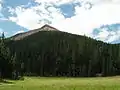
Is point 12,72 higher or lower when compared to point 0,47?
lower

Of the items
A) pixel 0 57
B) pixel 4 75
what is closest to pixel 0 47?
pixel 0 57

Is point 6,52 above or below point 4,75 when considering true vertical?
above

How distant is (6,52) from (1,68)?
699 cm

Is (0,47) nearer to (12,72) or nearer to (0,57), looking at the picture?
(0,57)

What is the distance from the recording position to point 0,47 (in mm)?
133875

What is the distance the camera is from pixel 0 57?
134m

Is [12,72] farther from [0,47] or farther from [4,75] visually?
[0,47]

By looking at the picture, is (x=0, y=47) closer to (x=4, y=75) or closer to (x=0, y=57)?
(x=0, y=57)

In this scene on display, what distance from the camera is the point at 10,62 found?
141000 millimetres

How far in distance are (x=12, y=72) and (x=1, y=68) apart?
5.24 meters

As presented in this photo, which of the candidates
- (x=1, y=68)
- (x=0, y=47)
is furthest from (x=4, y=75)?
(x=0, y=47)

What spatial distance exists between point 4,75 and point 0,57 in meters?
8.96

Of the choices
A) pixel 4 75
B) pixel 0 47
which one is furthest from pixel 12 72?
pixel 0 47

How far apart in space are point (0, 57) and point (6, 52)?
8.01 metres
